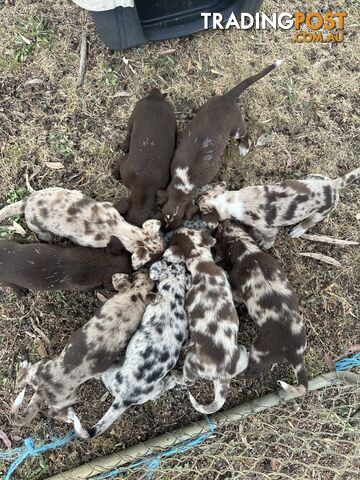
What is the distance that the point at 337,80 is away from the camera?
5.07 m

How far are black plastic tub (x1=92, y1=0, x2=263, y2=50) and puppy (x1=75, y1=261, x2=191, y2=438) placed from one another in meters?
2.42

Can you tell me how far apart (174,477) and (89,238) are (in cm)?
231

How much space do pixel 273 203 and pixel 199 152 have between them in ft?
2.68

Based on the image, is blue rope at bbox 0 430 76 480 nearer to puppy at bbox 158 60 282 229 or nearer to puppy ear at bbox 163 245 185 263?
puppy ear at bbox 163 245 185 263

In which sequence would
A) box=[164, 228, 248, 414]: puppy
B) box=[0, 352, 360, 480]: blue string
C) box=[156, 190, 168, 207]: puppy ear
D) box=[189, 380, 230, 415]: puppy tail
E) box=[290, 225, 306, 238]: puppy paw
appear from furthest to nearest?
1. box=[290, 225, 306, 238]: puppy paw
2. box=[156, 190, 168, 207]: puppy ear
3. box=[0, 352, 360, 480]: blue string
4. box=[189, 380, 230, 415]: puppy tail
5. box=[164, 228, 248, 414]: puppy

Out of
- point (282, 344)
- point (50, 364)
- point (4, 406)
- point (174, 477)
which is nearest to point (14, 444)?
point (4, 406)

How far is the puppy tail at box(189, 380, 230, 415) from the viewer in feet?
13.4

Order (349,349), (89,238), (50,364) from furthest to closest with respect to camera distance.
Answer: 1. (349,349)
2. (89,238)
3. (50,364)

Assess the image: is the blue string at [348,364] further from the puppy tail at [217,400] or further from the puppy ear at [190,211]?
the puppy ear at [190,211]

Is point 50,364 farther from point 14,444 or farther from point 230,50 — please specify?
point 230,50

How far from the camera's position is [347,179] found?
4645 millimetres

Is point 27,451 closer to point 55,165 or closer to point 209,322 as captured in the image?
point 209,322

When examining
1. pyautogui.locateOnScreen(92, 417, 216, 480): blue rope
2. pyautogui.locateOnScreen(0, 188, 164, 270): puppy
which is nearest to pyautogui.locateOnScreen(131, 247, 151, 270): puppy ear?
pyautogui.locateOnScreen(0, 188, 164, 270): puppy

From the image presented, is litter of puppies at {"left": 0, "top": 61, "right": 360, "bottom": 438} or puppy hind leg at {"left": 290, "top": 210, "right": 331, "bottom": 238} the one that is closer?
litter of puppies at {"left": 0, "top": 61, "right": 360, "bottom": 438}
